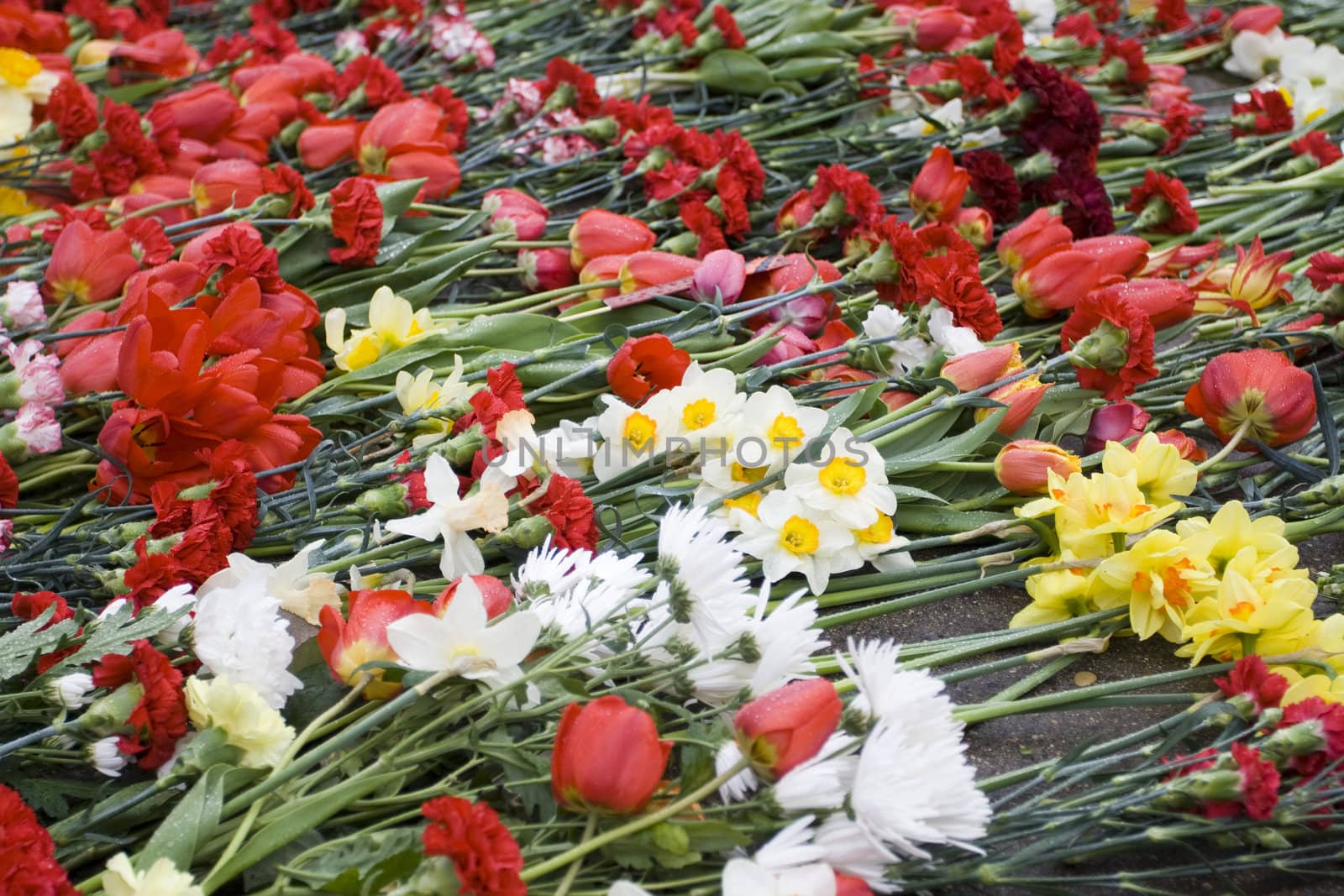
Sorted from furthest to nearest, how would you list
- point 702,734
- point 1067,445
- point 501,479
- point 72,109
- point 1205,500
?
point 72,109 < point 1067,445 < point 1205,500 < point 501,479 < point 702,734

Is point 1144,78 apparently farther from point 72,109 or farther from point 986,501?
point 72,109

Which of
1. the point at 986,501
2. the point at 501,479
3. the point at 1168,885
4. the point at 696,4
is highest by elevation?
the point at 696,4

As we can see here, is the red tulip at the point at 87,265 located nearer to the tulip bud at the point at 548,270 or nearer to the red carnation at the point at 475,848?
the tulip bud at the point at 548,270

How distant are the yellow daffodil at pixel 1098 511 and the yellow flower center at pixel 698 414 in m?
0.27

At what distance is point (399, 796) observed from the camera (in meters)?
0.72

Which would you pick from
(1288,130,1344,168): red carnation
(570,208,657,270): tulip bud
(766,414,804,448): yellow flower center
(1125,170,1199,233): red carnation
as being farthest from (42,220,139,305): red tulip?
(1288,130,1344,168): red carnation

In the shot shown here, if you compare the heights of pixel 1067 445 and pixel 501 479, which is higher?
pixel 501 479

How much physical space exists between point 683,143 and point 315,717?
2.93 ft

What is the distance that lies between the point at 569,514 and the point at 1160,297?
721mm

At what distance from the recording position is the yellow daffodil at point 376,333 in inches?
45.2

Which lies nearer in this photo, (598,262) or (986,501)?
(986,501)

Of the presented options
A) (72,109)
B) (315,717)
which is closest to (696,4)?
(72,109)

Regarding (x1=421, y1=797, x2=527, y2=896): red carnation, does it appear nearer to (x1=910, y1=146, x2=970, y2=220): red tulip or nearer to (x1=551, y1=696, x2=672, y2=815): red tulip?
(x1=551, y1=696, x2=672, y2=815): red tulip

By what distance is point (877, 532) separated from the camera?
37.5 inches
